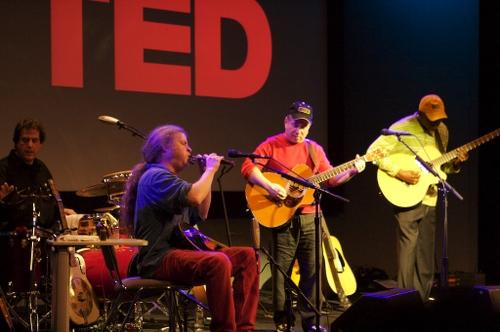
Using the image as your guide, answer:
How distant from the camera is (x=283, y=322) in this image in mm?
5680

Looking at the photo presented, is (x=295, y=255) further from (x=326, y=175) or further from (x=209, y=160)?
(x=209, y=160)

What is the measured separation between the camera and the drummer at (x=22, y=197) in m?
5.46

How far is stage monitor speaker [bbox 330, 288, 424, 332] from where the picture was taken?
383 centimetres

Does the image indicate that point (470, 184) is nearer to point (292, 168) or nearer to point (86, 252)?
point (292, 168)

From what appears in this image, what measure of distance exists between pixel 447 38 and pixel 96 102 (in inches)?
188

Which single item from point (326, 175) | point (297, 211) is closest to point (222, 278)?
point (297, 211)

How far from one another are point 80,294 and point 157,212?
4.90 feet

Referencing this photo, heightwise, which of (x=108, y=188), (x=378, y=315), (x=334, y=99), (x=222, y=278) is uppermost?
(x=334, y=99)

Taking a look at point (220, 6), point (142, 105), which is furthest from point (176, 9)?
point (142, 105)

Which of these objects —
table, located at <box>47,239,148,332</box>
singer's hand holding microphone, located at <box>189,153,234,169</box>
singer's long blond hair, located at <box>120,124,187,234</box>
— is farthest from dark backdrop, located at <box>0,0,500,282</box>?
table, located at <box>47,239,148,332</box>

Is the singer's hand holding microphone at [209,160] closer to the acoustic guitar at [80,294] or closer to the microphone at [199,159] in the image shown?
the microphone at [199,159]

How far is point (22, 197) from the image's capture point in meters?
5.71

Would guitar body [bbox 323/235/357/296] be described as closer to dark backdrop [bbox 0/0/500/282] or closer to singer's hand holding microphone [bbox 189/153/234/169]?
dark backdrop [bbox 0/0/500/282]

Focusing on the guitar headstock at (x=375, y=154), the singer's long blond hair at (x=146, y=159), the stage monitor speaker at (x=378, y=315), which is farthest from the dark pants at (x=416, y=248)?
the singer's long blond hair at (x=146, y=159)
